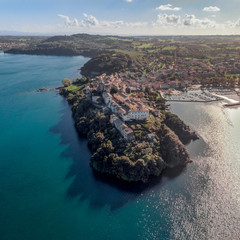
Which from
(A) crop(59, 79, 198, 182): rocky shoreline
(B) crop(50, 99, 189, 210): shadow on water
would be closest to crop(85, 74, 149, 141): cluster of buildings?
(A) crop(59, 79, 198, 182): rocky shoreline

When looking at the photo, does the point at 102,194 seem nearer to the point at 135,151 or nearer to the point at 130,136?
the point at 135,151

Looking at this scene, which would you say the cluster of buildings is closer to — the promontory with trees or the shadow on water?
the promontory with trees

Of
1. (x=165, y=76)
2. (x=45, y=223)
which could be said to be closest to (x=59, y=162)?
(x=45, y=223)

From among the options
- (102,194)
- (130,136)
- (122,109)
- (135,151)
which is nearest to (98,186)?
(102,194)

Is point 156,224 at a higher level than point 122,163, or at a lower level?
lower

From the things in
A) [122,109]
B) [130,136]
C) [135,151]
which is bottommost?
[135,151]

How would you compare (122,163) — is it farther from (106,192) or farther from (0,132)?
(0,132)

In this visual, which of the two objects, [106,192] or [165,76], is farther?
[165,76]

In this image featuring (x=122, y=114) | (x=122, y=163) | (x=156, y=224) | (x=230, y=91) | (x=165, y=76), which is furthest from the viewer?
(x=165, y=76)
